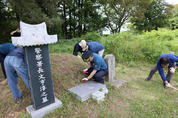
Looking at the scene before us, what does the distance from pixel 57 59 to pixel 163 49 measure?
230 inches

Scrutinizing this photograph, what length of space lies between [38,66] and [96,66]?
1.62 metres

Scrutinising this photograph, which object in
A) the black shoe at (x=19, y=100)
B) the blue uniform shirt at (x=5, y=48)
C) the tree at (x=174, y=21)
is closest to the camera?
the black shoe at (x=19, y=100)

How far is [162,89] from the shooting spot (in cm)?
346

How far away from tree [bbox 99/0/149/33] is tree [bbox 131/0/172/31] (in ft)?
7.21

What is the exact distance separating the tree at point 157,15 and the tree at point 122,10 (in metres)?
2.20

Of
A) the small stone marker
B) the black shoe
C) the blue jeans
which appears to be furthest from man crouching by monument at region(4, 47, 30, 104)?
the small stone marker

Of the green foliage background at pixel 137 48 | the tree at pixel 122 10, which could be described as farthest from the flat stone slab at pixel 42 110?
the tree at pixel 122 10

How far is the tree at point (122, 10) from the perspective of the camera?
16.2 meters

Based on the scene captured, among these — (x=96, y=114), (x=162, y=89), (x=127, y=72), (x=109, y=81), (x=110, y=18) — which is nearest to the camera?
(x=96, y=114)

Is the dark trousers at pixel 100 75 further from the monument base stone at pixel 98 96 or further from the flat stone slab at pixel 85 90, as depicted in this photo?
the monument base stone at pixel 98 96

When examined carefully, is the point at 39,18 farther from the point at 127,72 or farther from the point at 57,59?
the point at 127,72

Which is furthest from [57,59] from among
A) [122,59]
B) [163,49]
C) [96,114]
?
[163,49]

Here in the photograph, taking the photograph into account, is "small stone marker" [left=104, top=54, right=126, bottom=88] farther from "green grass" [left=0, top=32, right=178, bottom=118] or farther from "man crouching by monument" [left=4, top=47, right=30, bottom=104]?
"man crouching by monument" [left=4, top=47, right=30, bottom=104]

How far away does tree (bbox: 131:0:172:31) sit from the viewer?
61.8ft
